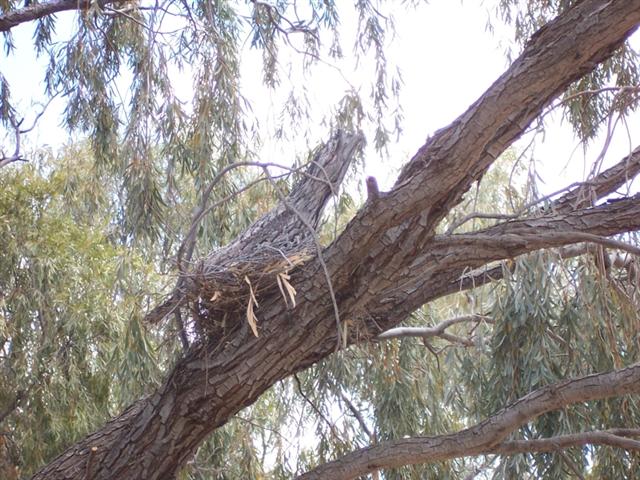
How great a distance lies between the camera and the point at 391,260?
76.8 inches

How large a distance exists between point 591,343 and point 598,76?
846 millimetres

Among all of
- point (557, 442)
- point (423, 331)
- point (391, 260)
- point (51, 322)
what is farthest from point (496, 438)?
point (51, 322)

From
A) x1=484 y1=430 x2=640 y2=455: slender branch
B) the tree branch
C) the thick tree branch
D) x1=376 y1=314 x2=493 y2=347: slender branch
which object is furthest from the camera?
the tree branch

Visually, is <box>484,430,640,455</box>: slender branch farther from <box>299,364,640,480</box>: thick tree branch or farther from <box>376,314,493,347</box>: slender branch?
<box>376,314,493,347</box>: slender branch

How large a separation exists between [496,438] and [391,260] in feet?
1.66

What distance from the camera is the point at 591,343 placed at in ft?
10.1

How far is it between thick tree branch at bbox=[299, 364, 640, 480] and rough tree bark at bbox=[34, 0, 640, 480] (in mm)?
258

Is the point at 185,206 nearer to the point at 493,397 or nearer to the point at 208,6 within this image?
the point at 208,6

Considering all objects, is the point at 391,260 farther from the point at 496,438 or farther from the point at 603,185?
the point at 603,185

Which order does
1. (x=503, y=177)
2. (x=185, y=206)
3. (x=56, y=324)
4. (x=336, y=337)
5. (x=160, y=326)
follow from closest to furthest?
(x=336, y=337) < (x=160, y=326) < (x=185, y=206) < (x=56, y=324) < (x=503, y=177)

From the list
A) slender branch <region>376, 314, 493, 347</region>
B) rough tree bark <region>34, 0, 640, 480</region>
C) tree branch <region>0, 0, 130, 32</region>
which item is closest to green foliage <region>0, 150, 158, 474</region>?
tree branch <region>0, 0, 130, 32</region>

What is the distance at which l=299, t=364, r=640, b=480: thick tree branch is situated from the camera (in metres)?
2.06

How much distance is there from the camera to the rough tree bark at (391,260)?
1.77 meters

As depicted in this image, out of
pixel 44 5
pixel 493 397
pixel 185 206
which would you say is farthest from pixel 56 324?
pixel 493 397
